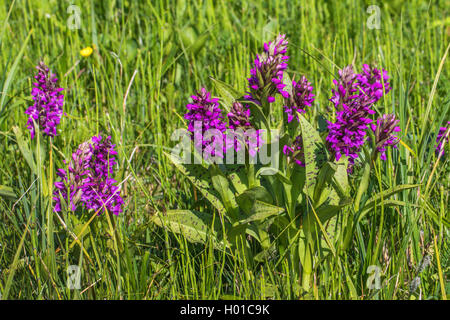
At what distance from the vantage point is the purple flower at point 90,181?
5.28 feet

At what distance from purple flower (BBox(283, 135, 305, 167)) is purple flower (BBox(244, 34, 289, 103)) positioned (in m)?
0.17

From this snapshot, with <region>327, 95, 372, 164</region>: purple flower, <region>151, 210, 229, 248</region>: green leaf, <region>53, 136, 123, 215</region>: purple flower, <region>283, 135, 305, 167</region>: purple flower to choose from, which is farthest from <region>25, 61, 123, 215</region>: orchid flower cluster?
<region>327, 95, 372, 164</region>: purple flower

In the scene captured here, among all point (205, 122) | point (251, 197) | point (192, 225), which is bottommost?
point (192, 225)

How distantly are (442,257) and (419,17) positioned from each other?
7.88ft

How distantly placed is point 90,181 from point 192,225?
14.1 inches

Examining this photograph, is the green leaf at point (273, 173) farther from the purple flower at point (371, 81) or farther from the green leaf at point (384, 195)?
the purple flower at point (371, 81)

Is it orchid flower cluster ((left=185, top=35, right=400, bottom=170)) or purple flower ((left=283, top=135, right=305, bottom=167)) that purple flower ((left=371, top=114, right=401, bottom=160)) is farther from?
purple flower ((left=283, top=135, right=305, bottom=167))

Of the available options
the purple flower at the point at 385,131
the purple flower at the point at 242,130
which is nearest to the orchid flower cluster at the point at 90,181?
the purple flower at the point at 242,130

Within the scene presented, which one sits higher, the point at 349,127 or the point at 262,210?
the point at 349,127

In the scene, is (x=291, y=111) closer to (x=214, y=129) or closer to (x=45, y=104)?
(x=214, y=129)

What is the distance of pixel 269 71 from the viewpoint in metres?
1.47

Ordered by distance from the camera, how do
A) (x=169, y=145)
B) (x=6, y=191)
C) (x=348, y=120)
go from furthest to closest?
(x=169, y=145)
(x=6, y=191)
(x=348, y=120)

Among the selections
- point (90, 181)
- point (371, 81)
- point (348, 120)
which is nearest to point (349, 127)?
point (348, 120)

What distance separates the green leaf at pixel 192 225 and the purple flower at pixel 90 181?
0.16 m
